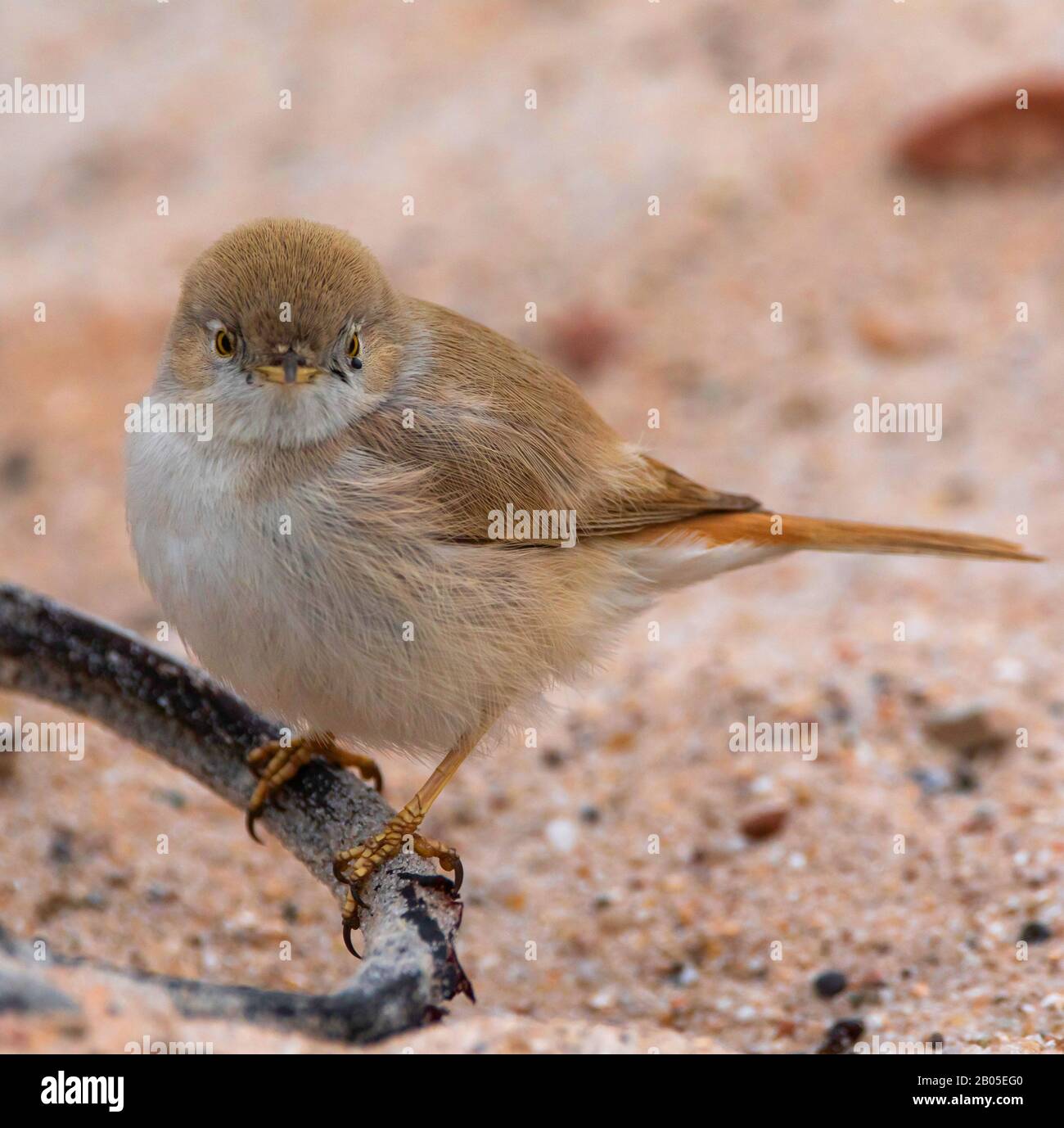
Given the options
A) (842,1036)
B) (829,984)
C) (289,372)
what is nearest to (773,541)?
Answer: (829,984)

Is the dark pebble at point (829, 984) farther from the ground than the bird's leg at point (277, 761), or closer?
closer

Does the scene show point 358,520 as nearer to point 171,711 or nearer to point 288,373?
point 288,373

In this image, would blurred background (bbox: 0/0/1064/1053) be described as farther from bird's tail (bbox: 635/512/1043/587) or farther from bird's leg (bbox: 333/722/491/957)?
bird's tail (bbox: 635/512/1043/587)

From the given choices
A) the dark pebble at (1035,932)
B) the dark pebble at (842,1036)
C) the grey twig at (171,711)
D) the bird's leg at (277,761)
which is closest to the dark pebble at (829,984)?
the dark pebble at (842,1036)

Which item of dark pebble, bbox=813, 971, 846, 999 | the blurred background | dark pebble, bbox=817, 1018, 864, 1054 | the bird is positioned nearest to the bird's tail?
the bird

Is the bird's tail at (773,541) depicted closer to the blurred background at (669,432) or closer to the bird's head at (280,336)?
the blurred background at (669,432)
